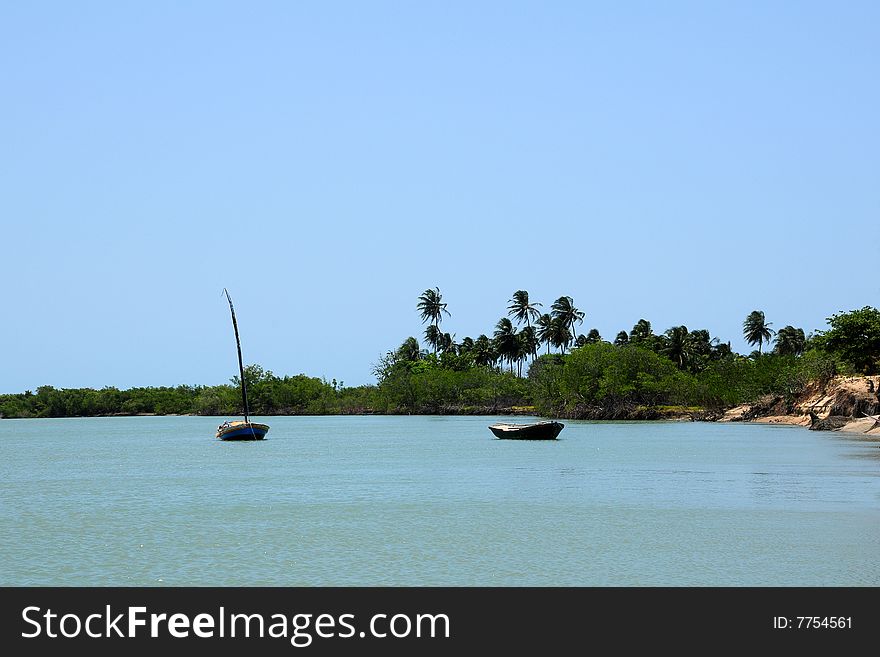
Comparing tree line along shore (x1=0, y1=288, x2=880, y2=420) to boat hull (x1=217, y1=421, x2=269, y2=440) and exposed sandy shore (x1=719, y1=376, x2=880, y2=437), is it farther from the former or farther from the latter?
boat hull (x1=217, y1=421, x2=269, y2=440)

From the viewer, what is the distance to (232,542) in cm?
3156

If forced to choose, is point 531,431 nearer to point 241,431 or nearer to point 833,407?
point 241,431

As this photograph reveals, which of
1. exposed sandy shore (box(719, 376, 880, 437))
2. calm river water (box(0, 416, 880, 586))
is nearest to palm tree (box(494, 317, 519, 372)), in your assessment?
exposed sandy shore (box(719, 376, 880, 437))

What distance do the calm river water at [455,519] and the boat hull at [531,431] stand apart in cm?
1766

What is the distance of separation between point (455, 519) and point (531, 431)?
56006 mm

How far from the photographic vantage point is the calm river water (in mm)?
26000

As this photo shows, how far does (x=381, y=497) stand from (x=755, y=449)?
38.0 m

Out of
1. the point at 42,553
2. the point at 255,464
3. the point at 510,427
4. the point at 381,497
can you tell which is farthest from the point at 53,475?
the point at 510,427

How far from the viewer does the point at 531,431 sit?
302 feet

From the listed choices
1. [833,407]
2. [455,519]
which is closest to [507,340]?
[833,407]

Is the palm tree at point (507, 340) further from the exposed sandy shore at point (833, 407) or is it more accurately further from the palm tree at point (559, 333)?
the exposed sandy shore at point (833, 407)

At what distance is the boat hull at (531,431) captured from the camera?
90.9 meters

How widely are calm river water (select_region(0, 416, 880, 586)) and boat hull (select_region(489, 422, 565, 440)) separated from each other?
1766cm
